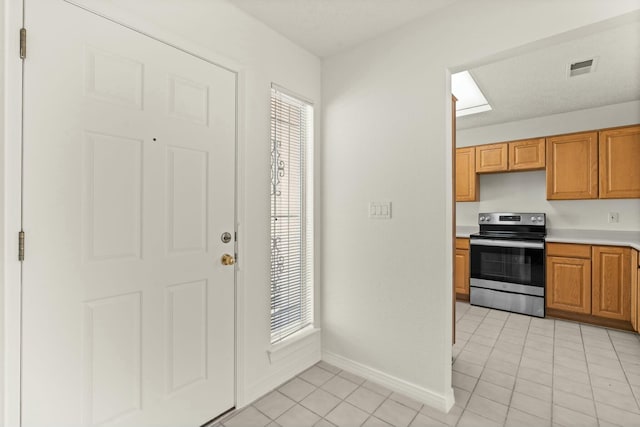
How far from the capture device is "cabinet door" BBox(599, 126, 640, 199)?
3.25m

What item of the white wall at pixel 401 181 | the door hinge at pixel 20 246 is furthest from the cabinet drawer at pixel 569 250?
the door hinge at pixel 20 246

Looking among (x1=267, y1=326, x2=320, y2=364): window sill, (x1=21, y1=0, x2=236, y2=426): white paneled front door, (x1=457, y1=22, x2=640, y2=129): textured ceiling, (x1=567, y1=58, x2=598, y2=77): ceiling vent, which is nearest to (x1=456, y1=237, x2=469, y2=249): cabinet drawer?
(x1=457, y1=22, x2=640, y2=129): textured ceiling

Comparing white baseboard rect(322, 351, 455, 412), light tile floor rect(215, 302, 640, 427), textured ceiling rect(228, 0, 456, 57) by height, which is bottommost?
light tile floor rect(215, 302, 640, 427)

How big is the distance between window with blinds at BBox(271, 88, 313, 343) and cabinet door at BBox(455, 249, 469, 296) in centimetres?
262

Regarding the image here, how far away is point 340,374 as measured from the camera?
2.26m

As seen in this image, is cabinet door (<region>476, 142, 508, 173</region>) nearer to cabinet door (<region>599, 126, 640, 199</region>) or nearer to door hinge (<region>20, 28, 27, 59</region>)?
cabinet door (<region>599, 126, 640, 199</region>)

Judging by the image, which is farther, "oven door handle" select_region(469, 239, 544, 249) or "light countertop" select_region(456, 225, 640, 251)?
"oven door handle" select_region(469, 239, 544, 249)

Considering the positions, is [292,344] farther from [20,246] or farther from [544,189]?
[544,189]

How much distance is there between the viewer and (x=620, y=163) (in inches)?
131

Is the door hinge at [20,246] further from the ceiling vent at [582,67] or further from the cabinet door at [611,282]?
the cabinet door at [611,282]

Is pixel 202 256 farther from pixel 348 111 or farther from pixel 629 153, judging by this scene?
pixel 629 153

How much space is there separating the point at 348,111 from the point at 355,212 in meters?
0.78

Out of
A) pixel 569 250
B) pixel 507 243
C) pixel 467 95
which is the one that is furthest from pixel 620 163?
pixel 467 95

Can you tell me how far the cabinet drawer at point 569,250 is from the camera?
10.8 feet
